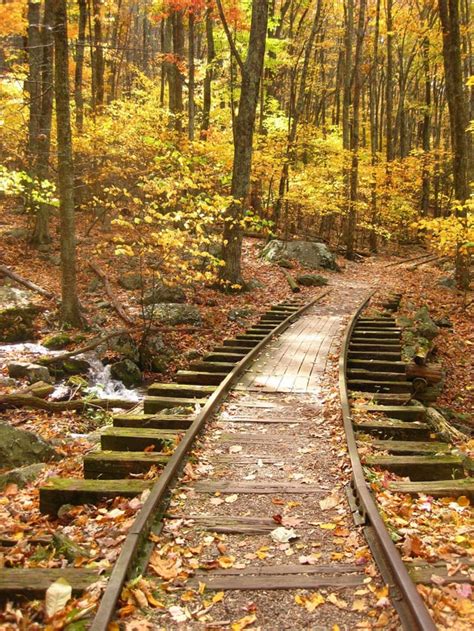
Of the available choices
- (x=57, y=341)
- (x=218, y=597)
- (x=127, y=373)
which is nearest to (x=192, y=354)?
(x=127, y=373)

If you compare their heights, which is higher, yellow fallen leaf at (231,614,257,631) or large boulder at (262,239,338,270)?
large boulder at (262,239,338,270)

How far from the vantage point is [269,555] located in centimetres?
382

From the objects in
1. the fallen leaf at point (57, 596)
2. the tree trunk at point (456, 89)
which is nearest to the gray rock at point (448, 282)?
the tree trunk at point (456, 89)

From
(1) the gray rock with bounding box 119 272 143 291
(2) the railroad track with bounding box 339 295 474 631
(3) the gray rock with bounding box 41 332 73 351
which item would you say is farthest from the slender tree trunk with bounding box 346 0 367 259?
(3) the gray rock with bounding box 41 332 73 351

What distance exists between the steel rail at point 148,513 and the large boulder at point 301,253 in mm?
14324

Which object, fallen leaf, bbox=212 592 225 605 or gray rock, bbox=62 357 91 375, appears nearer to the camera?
fallen leaf, bbox=212 592 225 605

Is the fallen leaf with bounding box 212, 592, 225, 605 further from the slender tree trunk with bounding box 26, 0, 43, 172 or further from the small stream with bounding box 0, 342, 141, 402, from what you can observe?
the slender tree trunk with bounding box 26, 0, 43, 172

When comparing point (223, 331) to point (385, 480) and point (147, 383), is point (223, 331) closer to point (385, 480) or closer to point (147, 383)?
point (147, 383)

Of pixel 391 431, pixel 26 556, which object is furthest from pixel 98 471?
pixel 391 431

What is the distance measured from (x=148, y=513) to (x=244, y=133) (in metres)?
12.9

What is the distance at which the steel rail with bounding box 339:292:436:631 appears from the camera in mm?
2882

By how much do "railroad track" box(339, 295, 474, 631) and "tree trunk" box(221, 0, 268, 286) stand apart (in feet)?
19.4

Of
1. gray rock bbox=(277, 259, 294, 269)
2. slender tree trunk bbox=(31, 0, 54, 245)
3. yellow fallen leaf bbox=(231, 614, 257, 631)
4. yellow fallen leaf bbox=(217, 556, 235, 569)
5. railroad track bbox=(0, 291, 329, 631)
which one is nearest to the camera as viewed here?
yellow fallen leaf bbox=(231, 614, 257, 631)

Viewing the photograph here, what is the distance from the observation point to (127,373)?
10578 mm
